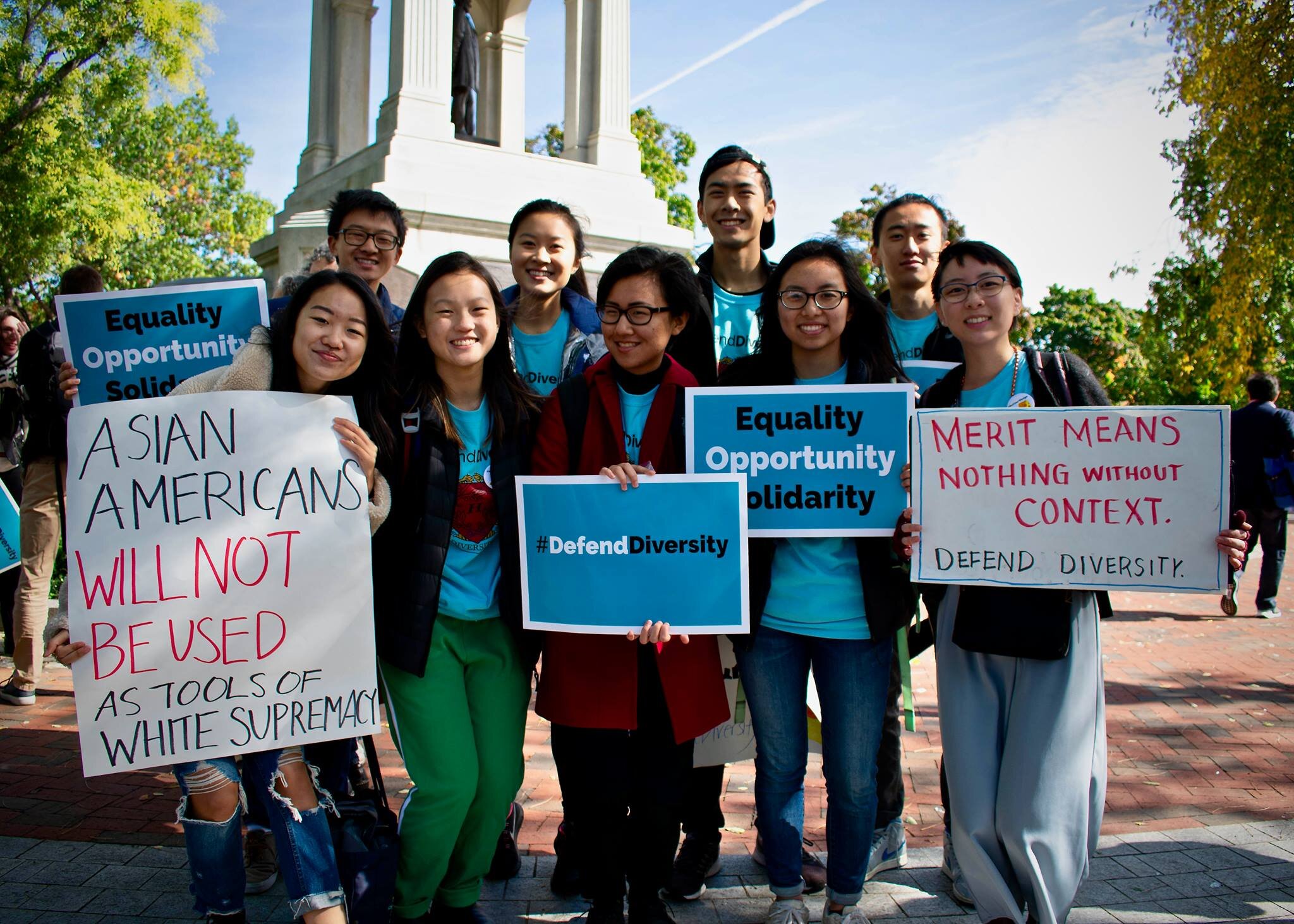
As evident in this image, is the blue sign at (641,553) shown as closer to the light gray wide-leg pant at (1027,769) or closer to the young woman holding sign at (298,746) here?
the young woman holding sign at (298,746)

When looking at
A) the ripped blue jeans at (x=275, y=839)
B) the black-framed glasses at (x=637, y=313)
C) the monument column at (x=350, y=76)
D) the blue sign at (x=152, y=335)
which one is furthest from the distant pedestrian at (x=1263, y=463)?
the monument column at (x=350, y=76)

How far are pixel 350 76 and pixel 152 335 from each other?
36.4 ft

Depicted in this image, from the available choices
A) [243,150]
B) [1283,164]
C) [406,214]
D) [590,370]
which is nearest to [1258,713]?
[590,370]

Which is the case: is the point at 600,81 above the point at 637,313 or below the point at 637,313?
above

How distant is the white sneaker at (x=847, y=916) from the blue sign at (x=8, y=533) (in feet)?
11.8

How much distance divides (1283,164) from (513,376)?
42.3 ft

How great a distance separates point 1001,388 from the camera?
10.4 ft

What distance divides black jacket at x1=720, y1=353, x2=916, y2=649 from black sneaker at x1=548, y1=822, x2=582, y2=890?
42.5 inches

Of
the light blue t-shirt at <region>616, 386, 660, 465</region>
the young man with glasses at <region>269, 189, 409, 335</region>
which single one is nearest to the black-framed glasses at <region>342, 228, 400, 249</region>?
the young man with glasses at <region>269, 189, 409, 335</region>

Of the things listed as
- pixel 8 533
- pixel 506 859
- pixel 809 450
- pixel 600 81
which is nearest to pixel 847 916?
pixel 506 859

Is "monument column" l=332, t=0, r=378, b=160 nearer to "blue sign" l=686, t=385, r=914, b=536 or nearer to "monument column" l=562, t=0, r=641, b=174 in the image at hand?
"monument column" l=562, t=0, r=641, b=174

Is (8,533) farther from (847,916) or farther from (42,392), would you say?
(847,916)

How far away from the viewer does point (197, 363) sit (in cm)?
372

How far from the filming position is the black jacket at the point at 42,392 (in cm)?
519
